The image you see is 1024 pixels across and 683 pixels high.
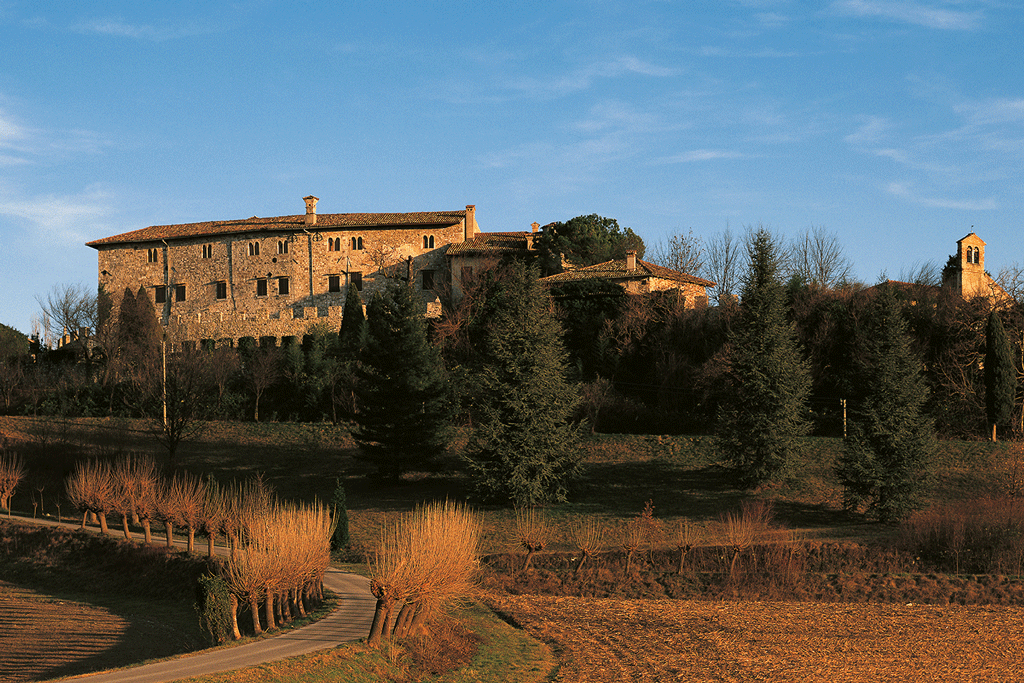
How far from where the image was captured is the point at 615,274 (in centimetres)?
5688

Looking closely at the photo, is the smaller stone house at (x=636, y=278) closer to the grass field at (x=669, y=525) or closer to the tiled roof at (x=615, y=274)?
the tiled roof at (x=615, y=274)

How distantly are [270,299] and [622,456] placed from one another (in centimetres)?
3459

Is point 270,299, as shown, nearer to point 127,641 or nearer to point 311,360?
point 311,360

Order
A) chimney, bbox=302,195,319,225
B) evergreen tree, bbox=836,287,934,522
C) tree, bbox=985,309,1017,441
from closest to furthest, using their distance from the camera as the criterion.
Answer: evergreen tree, bbox=836,287,934,522 → tree, bbox=985,309,1017,441 → chimney, bbox=302,195,319,225

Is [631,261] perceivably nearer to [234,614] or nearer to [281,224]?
[281,224]

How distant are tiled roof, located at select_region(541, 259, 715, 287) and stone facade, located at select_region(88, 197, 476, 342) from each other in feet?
30.6

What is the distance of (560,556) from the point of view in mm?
28531

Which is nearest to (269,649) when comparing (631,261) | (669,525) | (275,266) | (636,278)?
(669,525)

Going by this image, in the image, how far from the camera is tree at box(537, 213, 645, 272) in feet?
203

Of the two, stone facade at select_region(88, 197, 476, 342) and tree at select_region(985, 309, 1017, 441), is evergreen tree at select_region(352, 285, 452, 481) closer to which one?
stone facade at select_region(88, 197, 476, 342)

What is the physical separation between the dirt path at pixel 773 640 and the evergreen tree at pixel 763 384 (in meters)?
12.7

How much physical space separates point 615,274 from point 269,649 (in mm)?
42686

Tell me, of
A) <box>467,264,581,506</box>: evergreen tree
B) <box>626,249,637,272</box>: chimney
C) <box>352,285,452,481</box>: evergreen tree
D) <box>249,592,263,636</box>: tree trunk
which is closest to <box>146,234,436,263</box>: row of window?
<box>626,249,637,272</box>: chimney

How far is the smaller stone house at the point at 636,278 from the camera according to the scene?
2197 inches
